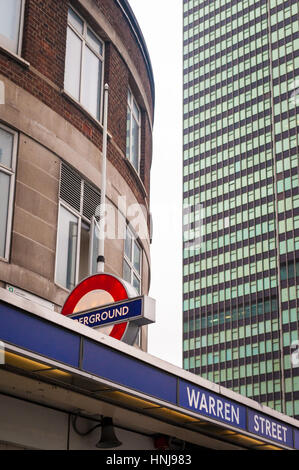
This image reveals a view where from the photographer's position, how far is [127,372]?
1019 centimetres

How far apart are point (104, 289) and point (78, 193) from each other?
4610 millimetres

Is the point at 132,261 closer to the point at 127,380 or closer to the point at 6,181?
the point at 6,181

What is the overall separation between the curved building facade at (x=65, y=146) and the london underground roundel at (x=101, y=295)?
1.50 meters

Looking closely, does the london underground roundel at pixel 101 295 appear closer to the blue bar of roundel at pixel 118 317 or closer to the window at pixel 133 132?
the blue bar of roundel at pixel 118 317

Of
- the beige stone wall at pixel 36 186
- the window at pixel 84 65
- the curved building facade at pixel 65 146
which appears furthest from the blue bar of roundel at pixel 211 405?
the window at pixel 84 65

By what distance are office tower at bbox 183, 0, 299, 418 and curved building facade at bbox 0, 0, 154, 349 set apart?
94.9 meters

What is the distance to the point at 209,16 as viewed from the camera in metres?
148

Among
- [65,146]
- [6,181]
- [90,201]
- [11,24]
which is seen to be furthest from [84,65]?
[6,181]

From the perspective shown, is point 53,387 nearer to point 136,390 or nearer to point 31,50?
point 136,390

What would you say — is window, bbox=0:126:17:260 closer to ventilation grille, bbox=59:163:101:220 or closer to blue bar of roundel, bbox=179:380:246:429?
ventilation grille, bbox=59:163:101:220

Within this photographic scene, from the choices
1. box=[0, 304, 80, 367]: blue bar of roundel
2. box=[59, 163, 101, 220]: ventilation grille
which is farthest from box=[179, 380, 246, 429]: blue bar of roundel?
box=[59, 163, 101, 220]: ventilation grille

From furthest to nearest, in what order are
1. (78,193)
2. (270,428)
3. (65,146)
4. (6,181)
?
(78,193), (65,146), (6,181), (270,428)

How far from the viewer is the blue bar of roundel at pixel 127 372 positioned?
960 cm
